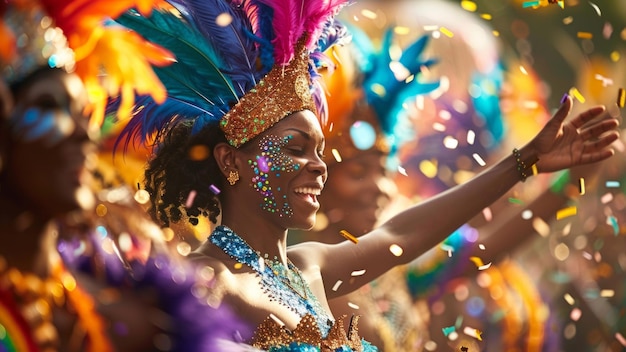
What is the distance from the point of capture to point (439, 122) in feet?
17.6

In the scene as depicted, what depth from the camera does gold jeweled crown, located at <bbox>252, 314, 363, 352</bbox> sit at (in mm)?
2793

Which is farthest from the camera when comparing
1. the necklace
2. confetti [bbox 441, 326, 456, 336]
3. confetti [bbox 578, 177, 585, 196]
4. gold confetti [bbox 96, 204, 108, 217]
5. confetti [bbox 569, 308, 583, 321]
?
confetti [bbox 569, 308, 583, 321]

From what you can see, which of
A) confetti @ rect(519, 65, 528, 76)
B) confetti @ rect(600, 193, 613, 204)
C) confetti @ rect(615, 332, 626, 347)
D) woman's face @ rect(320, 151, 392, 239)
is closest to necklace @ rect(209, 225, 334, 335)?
woman's face @ rect(320, 151, 392, 239)

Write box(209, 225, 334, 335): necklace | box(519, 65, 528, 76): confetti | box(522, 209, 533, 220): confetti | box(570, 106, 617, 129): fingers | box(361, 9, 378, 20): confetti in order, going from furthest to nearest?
box(519, 65, 528, 76): confetti → box(361, 9, 378, 20): confetti → box(522, 209, 533, 220): confetti → box(570, 106, 617, 129): fingers → box(209, 225, 334, 335): necklace

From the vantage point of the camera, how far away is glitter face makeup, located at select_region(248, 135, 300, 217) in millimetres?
2980

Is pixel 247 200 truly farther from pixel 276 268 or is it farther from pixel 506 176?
Result: pixel 506 176

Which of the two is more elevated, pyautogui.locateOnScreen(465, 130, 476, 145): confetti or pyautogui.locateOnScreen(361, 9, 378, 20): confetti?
pyautogui.locateOnScreen(361, 9, 378, 20): confetti

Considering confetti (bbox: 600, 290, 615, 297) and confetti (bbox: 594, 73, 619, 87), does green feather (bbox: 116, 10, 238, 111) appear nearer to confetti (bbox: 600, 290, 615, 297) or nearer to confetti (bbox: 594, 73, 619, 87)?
confetti (bbox: 600, 290, 615, 297)

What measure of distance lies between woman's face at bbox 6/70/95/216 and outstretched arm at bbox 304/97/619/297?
1632mm

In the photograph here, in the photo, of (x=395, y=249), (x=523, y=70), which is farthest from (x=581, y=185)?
(x=523, y=70)

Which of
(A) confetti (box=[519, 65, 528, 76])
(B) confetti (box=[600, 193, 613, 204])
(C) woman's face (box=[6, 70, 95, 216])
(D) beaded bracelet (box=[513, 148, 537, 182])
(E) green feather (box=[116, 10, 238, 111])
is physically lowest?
(B) confetti (box=[600, 193, 613, 204])

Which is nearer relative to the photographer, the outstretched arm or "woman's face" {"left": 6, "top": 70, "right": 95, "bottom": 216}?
"woman's face" {"left": 6, "top": 70, "right": 95, "bottom": 216}

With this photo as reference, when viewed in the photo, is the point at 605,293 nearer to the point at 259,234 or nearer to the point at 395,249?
the point at 395,249

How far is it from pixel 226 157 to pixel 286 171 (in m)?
0.19
